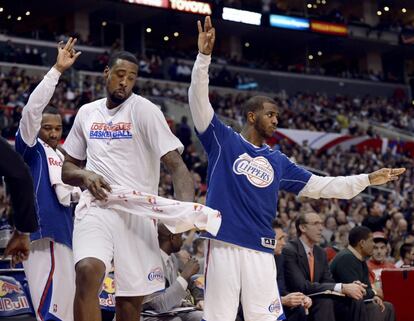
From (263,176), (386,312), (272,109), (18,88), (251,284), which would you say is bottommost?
(386,312)

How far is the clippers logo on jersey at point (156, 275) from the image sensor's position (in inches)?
184

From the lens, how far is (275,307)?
201 inches

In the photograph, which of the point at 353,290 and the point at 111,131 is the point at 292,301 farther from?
the point at 111,131

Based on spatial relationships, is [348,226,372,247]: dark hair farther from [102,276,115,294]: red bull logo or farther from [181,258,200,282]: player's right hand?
[102,276,115,294]: red bull logo

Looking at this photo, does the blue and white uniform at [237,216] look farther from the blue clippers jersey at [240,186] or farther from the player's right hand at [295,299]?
the player's right hand at [295,299]

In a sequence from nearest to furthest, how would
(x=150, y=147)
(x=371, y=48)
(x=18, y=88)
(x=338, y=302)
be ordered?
(x=150, y=147) < (x=338, y=302) < (x=18, y=88) < (x=371, y=48)

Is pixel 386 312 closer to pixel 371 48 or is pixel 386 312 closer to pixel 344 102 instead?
pixel 344 102

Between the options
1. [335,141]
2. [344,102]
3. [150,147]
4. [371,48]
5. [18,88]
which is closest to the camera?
[150,147]

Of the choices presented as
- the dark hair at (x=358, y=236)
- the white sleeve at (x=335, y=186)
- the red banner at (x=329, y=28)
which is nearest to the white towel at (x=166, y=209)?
the white sleeve at (x=335, y=186)

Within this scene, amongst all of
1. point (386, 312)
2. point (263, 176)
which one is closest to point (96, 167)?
point (263, 176)

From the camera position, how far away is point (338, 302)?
689 cm

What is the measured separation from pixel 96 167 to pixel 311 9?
3222cm

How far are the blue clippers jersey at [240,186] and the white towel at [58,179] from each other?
969 mm

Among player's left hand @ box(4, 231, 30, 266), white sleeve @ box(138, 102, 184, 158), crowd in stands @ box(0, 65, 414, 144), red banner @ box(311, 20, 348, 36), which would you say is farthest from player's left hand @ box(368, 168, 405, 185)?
red banner @ box(311, 20, 348, 36)
